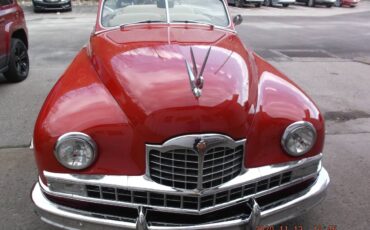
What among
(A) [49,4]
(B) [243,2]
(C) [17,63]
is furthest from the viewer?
(B) [243,2]

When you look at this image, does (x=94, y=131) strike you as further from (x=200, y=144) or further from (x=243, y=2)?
(x=243, y=2)

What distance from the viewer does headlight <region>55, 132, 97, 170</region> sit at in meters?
2.42

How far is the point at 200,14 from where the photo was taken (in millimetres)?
4297

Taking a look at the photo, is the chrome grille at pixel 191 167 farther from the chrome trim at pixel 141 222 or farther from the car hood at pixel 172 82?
the chrome trim at pixel 141 222

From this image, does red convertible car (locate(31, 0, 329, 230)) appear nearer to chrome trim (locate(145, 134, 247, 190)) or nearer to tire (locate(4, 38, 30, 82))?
chrome trim (locate(145, 134, 247, 190))

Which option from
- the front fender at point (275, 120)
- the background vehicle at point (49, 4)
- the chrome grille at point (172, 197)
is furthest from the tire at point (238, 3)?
the chrome grille at point (172, 197)

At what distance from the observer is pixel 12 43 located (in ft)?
22.7

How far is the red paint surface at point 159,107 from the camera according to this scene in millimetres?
2410

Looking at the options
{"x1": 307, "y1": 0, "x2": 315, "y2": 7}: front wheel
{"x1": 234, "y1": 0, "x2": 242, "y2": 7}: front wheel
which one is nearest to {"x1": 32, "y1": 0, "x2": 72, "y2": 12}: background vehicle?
{"x1": 234, "y1": 0, "x2": 242, "y2": 7}: front wheel

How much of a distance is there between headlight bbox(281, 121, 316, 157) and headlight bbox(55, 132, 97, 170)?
122 centimetres

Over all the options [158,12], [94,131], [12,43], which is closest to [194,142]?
[94,131]

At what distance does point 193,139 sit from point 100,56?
4.55ft

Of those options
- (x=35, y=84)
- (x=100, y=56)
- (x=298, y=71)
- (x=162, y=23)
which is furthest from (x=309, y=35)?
(x=100, y=56)

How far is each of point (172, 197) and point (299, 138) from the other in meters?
0.92
